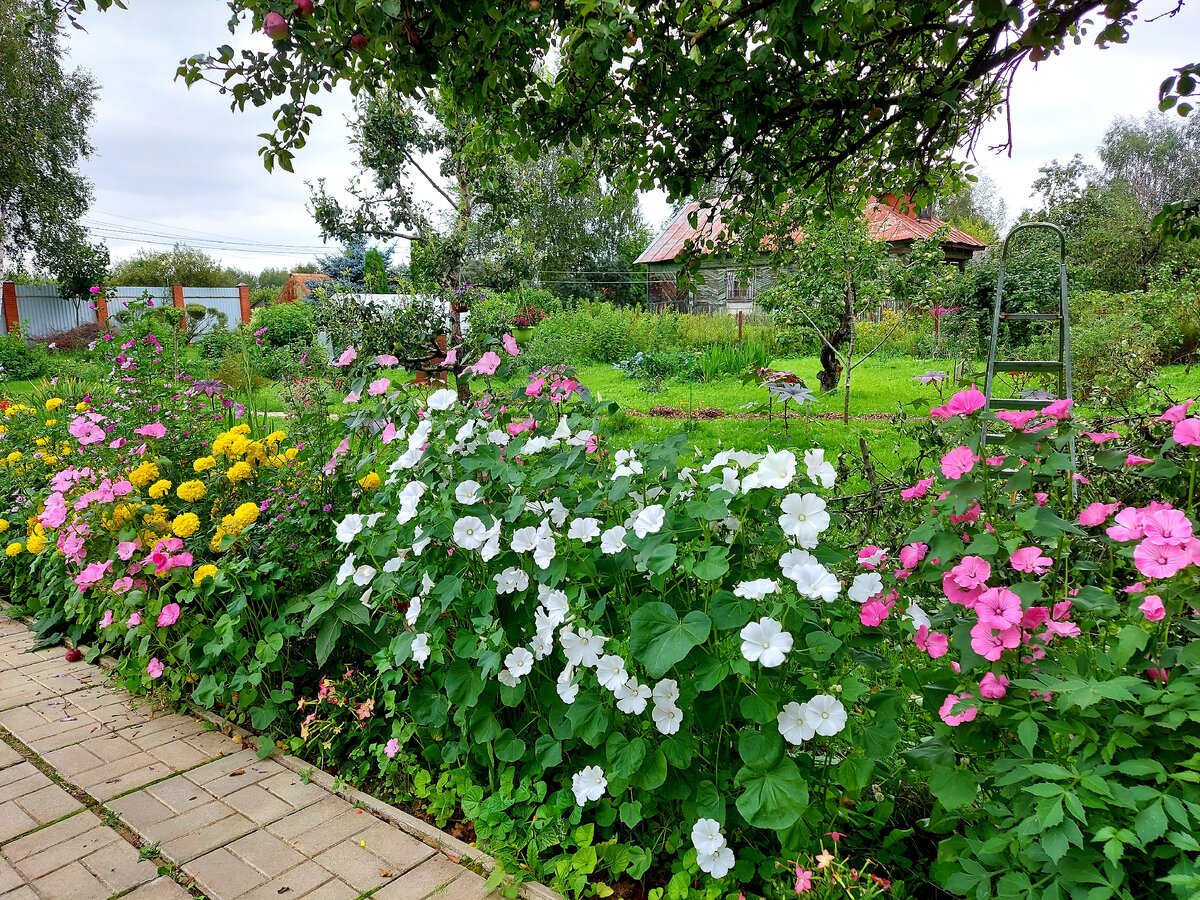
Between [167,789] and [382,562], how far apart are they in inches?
32.5

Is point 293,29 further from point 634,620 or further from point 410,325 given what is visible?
point 410,325

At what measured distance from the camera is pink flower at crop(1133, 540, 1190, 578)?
3.23ft

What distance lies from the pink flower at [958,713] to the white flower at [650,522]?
575 millimetres

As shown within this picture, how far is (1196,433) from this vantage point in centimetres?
109

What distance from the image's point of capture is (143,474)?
251cm

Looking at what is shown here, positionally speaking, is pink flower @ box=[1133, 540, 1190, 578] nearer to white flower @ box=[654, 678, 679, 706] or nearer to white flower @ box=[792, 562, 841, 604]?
white flower @ box=[792, 562, 841, 604]

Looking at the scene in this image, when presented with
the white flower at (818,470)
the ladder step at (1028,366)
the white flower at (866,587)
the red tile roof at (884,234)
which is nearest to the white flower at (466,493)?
the white flower at (818,470)

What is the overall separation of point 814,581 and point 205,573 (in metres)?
1.83

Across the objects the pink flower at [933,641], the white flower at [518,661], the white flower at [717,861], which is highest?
the pink flower at [933,641]

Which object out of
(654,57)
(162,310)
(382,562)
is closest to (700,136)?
(654,57)

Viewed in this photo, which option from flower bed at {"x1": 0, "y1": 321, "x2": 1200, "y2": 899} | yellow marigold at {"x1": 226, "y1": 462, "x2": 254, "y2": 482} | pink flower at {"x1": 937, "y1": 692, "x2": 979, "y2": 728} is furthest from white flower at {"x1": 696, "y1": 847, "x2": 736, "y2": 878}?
yellow marigold at {"x1": 226, "y1": 462, "x2": 254, "y2": 482}

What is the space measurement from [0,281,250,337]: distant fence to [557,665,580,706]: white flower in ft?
62.7

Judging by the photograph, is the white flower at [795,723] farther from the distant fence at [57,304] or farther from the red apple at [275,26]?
the distant fence at [57,304]

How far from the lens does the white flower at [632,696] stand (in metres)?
1.32
